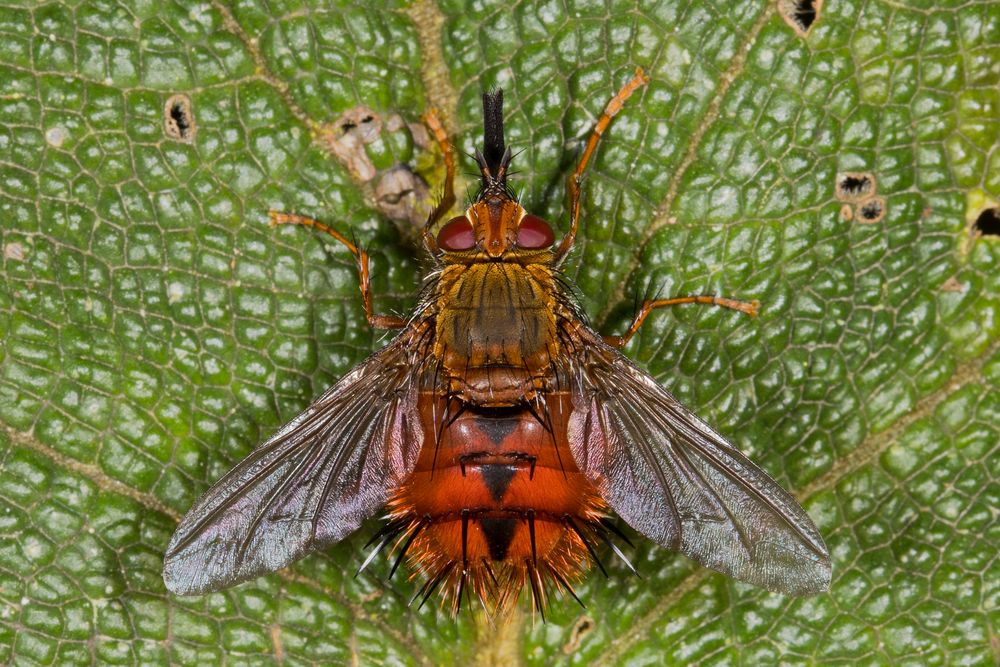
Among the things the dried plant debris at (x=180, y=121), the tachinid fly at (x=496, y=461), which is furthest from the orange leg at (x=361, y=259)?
the dried plant debris at (x=180, y=121)

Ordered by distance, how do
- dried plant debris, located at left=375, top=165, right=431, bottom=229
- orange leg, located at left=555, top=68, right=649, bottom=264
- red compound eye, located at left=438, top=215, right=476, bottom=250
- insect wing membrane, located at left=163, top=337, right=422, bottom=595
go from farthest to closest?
dried plant debris, located at left=375, top=165, right=431, bottom=229 → orange leg, located at left=555, top=68, right=649, bottom=264 → red compound eye, located at left=438, top=215, right=476, bottom=250 → insect wing membrane, located at left=163, top=337, right=422, bottom=595

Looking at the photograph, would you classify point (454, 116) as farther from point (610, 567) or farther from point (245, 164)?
point (610, 567)

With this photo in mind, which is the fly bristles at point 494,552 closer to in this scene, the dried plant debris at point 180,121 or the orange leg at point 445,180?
the orange leg at point 445,180

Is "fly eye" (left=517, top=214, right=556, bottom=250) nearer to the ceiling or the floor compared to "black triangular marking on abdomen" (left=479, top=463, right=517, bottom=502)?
nearer to the ceiling

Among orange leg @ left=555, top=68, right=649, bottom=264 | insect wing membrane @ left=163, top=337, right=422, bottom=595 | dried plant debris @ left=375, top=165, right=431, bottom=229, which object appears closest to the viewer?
insect wing membrane @ left=163, top=337, right=422, bottom=595

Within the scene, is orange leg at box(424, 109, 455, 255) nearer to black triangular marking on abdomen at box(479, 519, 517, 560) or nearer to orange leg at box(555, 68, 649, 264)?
orange leg at box(555, 68, 649, 264)

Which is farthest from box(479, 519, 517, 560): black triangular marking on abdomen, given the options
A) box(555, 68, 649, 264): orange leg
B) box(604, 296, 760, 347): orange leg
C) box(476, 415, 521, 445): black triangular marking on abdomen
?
box(555, 68, 649, 264): orange leg

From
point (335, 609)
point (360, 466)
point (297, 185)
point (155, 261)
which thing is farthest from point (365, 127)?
point (335, 609)
